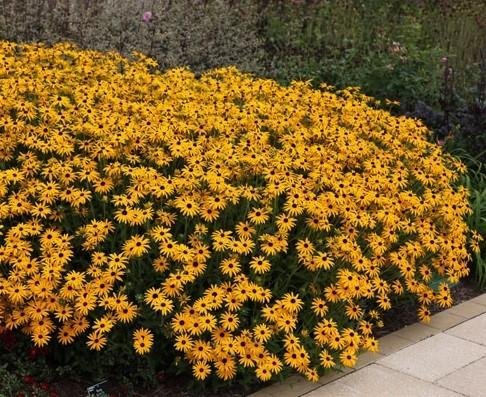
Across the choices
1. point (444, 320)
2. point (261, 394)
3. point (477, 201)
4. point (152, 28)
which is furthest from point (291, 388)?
point (152, 28)

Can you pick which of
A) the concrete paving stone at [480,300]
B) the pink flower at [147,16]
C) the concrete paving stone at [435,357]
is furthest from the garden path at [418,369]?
the pink flower at [147,16]

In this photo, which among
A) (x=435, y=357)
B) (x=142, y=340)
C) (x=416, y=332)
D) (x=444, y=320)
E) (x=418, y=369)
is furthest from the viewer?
(x=444, y=320)

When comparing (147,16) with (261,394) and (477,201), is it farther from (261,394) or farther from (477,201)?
(261,394)

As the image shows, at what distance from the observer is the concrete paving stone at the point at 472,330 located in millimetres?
4547

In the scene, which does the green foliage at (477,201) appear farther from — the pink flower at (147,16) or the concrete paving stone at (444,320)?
the pink flower at (147,16)

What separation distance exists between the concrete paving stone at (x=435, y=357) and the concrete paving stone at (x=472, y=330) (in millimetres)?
58

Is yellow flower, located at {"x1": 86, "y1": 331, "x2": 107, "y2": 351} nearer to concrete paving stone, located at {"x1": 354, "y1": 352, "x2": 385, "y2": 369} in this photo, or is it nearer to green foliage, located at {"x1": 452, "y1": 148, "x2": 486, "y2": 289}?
concrete paving stone, located at {"x1": 354, "y1": 352, "x2": 385, "y2": 369}

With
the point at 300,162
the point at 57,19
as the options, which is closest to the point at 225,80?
the point at 300,162

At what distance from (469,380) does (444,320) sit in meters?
0.78

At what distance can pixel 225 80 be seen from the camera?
19.2 feet

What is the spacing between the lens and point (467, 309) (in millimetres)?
4980

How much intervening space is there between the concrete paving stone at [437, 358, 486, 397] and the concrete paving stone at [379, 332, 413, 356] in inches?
14.0

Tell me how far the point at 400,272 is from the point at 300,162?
799mm

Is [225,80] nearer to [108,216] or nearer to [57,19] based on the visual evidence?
[108,216]
